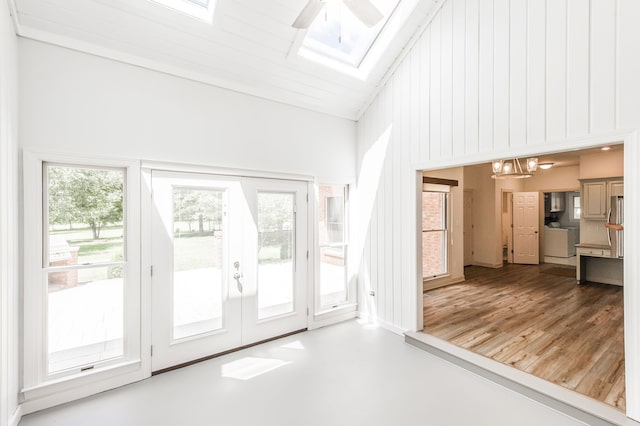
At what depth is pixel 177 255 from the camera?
3246mm

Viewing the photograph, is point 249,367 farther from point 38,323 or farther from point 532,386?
point 532,386

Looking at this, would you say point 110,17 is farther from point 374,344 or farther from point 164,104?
point 374,344

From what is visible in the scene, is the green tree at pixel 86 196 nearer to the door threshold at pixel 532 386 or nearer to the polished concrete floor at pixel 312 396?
the polished concrete floor at pixel 312 396

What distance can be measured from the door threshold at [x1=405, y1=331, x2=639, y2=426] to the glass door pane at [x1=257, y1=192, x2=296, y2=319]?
72.9 inches

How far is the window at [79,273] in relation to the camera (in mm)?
2518

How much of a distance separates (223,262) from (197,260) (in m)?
0.30

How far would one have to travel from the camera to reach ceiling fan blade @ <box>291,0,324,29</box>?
240 centimetres

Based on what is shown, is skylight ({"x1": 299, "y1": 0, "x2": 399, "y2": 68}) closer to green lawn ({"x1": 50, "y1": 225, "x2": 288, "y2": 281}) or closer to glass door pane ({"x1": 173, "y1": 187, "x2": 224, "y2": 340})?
glass door pane ({"x1": 173, "y1": 187, "x2": 224, "y2": 340})

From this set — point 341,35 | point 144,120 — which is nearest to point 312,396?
→ point 144,120

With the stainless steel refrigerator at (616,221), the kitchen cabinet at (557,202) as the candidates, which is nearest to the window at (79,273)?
the stainless steel refrigerator at (616,221)

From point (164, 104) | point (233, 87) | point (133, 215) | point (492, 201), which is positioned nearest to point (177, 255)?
point (133, 215)

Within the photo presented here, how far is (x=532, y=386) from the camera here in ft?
8.78

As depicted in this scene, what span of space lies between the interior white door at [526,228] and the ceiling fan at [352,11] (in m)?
8.32

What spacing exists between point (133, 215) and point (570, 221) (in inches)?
468
